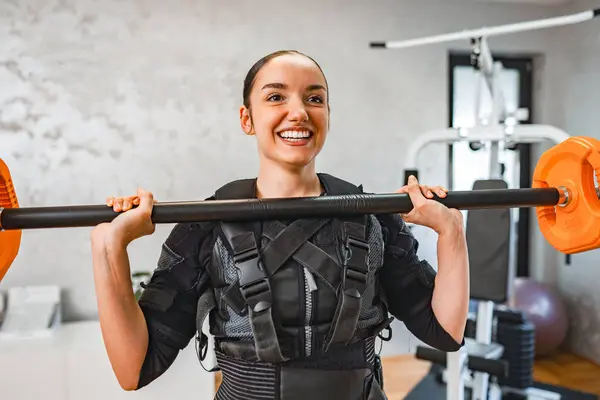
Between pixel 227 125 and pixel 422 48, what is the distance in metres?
1.31

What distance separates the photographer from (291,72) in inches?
37.9

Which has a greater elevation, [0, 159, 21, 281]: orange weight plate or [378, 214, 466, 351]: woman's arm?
[0, 159, 21, 281]: orange weight plate

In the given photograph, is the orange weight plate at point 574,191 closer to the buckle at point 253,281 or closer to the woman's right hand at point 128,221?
the buckle at point 253,281

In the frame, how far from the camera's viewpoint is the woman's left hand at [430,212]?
38.4 inches

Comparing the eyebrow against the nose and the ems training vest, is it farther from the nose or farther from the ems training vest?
the ems training vest

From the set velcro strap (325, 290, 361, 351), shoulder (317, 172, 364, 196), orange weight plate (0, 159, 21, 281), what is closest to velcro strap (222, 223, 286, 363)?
velcro strap (325, 290, 361, 351)

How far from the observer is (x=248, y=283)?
899 millimetres

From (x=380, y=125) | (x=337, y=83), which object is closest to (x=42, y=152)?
(x=337, y=83)

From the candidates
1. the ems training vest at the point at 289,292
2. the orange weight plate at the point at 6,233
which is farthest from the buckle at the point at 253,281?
the orange weight plate at the point at 6,233

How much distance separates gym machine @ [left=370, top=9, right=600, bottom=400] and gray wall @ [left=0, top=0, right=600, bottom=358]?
64 centimetres

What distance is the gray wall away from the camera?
260 centimetres

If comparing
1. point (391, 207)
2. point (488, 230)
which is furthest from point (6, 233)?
point (488, 230)

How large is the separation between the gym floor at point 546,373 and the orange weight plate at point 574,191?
5.98 feet

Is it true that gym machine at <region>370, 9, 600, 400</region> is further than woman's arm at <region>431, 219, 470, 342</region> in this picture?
Yes
